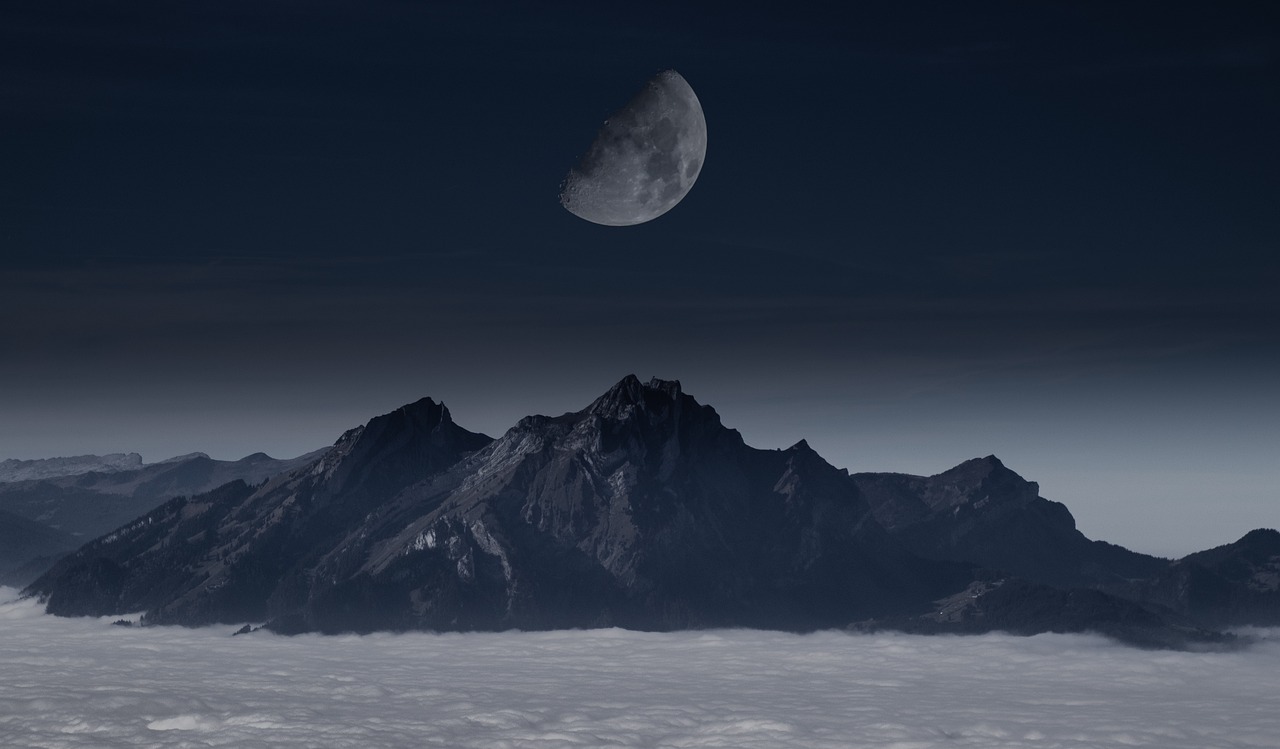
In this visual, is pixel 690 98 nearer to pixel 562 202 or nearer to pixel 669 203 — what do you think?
pixel 669 203

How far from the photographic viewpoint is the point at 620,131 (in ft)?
521

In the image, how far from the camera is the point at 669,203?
529 ft

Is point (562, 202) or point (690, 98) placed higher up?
point (690, 98)

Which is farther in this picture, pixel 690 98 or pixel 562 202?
pixel 690 98

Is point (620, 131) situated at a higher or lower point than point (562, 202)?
higher

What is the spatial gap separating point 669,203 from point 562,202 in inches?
672

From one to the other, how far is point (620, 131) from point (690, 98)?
1184 centimetres

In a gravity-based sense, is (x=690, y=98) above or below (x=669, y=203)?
above

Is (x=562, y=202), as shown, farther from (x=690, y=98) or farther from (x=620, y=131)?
(x=690, y=98)

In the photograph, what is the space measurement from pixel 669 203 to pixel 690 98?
1539 centimetres

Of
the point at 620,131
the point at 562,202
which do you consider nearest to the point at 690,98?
the point at 620,131

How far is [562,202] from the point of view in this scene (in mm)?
152000
